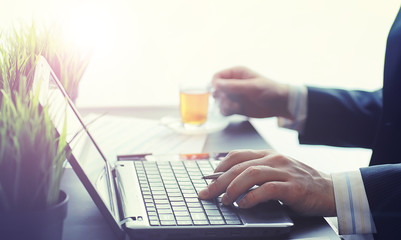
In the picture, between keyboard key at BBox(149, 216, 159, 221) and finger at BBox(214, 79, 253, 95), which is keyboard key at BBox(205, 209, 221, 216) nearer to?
keyboard key at BBox(149, 216, 159, 221)

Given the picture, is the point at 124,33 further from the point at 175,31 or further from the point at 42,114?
the point at 42,114

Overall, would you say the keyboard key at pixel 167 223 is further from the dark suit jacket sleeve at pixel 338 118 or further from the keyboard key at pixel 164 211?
the dark suit jacket sleeve at pixel 338 118

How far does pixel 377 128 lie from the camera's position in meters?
1.49

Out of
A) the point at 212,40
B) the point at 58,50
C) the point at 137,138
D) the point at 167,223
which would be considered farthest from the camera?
the point at 212,40

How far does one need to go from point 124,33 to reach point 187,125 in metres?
0.70

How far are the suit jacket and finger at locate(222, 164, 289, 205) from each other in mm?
165

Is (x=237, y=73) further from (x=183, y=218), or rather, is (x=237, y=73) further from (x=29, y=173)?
(x=29, y=173)

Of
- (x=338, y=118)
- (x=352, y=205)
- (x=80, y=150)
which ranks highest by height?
(x=80, y=150)

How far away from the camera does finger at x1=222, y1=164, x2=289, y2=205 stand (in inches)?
32.5

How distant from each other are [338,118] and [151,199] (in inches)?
34.7

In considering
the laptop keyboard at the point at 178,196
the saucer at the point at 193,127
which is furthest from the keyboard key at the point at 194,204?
the saucer at the point at 193,127

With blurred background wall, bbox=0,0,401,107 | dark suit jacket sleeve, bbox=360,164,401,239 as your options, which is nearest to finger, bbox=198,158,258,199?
dark suit jacket sleeve, bbox=360,164,401,239

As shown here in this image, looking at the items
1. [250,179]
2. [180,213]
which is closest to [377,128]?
[250,179]

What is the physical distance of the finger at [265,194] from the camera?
0.81 metres
